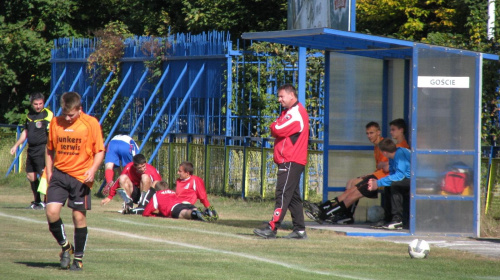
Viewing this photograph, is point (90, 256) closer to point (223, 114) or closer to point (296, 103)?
point (296, 103)

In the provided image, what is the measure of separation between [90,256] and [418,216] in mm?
4522

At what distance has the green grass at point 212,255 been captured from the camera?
8414 mm

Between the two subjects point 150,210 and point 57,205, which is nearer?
point 57,205

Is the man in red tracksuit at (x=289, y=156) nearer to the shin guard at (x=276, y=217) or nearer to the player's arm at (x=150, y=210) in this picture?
the shin guard at (x=276, y=217)

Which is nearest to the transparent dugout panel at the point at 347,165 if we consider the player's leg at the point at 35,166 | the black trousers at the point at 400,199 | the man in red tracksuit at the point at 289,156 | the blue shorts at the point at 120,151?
the black trousers at the point at 400,199

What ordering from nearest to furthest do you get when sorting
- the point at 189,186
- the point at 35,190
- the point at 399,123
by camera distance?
1. the point at 399,123
2. the point at 189,186
3. the point at 35,190

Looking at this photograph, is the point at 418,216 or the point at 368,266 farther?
the point at 418,216

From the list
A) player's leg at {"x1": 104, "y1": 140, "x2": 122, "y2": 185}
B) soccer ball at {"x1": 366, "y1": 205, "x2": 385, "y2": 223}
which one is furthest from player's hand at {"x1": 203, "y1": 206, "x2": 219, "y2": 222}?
player's leg at {"x1": 104, "y1": 140, "x2": 122, "y2": 185}

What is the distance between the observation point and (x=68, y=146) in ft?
28.8

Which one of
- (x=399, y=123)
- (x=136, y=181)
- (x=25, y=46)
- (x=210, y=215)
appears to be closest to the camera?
(x=399, y=123)

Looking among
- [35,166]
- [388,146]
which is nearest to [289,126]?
[388,146]

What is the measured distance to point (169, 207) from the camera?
1438 cm

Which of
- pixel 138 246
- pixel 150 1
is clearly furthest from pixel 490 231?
pixel 150 1

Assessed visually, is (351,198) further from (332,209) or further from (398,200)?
(398,200)
